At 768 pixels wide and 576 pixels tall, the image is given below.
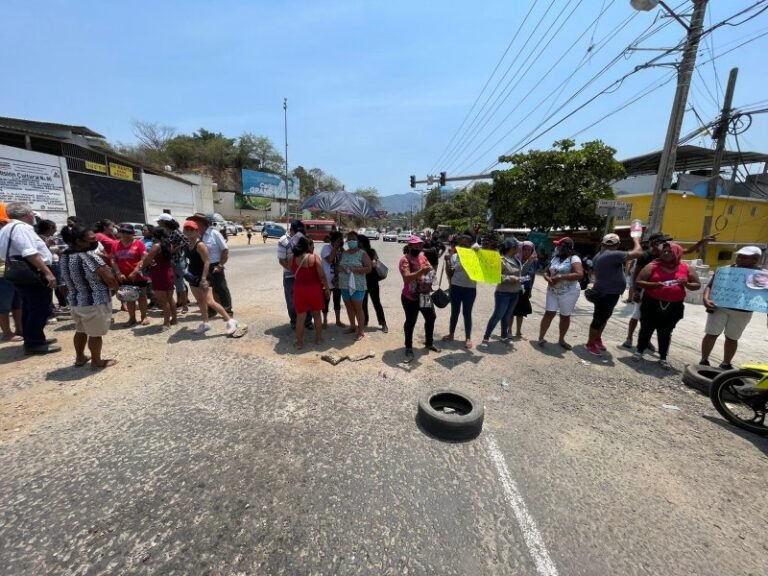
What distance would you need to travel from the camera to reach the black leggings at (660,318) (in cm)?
493

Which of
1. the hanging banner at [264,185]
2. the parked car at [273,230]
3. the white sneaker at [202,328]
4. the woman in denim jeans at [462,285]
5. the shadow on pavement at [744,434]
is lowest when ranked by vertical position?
the shadow on pavement at [744,434]

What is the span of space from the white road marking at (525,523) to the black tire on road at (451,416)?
0.93ft

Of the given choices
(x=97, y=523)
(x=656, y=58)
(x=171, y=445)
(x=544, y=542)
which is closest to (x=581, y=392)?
(x=544, y=542)

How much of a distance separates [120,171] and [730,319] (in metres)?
31.9

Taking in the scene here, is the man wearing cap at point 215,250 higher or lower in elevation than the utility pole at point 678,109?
lower

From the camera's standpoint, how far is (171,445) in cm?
294

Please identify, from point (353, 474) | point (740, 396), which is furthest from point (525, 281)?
point (353, 474)

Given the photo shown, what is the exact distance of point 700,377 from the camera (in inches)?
176

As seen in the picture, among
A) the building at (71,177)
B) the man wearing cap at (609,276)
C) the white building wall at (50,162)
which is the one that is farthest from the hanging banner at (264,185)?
the man wearing cap at (609,276)

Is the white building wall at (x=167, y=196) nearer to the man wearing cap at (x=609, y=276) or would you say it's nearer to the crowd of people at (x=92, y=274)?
the crowd of people at (x=92, y=274)

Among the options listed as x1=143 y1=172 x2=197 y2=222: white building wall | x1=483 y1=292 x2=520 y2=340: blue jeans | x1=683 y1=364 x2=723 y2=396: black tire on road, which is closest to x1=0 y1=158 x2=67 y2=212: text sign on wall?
x1=143 y1=172 x2=197 y2=222: white building wall

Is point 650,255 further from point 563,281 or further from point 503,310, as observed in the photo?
point 503,310

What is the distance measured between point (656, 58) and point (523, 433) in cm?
1082

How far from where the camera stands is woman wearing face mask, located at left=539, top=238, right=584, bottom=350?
538 centimetres
